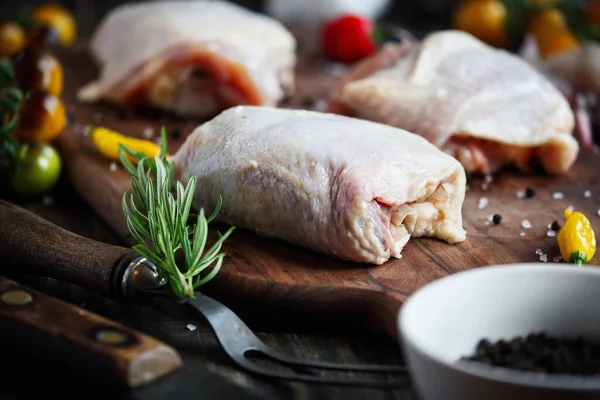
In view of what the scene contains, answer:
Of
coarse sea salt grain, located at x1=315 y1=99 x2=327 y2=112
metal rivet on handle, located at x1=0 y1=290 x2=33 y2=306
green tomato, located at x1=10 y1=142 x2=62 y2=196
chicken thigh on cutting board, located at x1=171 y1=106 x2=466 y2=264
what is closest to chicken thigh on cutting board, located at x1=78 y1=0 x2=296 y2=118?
coarse sea salt grain, located at x1=315 y1=99 x2=327 y2=112

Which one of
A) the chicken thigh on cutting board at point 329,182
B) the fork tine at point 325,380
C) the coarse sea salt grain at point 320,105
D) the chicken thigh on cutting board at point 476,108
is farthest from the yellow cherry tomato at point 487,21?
the fork tine at point 325,380

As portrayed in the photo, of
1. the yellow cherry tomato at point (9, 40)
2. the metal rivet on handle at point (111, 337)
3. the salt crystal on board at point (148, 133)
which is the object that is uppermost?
the metal rivet on handle at point (111, 337)

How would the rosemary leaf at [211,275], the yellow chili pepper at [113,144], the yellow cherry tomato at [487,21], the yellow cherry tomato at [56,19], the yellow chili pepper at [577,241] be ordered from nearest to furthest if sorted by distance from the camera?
1. the rosemary leaf at [211,275]
2. the yellow chili pepper at [577,241]
3. the yellow chili pepper at [113,144]
4. the yellow cherry tomato at [487,21]
5. the yellow cherry tomato at [56,19]

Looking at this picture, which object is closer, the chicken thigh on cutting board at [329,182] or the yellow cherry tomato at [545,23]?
the chicken thigh on cutting board at [329,182]

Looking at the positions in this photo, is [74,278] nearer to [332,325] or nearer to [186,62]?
[332,325]

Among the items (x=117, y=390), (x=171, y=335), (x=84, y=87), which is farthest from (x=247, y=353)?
(x=84, y=87)

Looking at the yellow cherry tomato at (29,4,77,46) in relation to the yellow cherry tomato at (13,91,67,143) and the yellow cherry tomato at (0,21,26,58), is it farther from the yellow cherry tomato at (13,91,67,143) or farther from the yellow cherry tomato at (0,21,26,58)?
the yellow cherry tomato at (13,91,67,143)

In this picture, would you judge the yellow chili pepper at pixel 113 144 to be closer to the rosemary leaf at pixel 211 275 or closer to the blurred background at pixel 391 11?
the rosemary leaf at pixel 211 275
